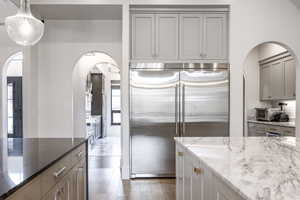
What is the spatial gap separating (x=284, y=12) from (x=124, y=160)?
368 cm

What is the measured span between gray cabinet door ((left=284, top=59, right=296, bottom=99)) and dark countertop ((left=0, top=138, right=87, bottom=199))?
14.6 ft

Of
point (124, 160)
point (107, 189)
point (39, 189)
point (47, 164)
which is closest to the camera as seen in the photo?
point (39, 189)

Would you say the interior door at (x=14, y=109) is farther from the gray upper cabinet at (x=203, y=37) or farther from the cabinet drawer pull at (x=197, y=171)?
the cabinet drawer pull at (x=197, y=171)

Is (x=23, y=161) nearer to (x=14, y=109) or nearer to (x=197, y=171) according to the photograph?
(x=197, y=171)

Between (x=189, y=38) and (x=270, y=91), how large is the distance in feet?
8.71

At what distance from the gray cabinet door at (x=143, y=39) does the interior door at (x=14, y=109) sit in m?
4.00

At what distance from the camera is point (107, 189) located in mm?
3746

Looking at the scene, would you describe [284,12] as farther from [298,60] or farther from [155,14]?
[155,14]

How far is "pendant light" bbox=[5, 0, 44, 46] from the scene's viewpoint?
112 inches

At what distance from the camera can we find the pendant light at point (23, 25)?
285 cm

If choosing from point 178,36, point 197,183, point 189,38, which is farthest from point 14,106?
point 197,183

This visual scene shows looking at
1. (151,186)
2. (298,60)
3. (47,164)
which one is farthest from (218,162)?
(298,60)

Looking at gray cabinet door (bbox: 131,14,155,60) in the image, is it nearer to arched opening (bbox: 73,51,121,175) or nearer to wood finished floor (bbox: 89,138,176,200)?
arched opening (bbox: 73,51,121,175)

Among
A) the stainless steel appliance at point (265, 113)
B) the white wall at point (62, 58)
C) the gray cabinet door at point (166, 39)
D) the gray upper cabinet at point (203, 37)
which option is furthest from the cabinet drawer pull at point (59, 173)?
the stainless steel appliance at point (265, 113)
